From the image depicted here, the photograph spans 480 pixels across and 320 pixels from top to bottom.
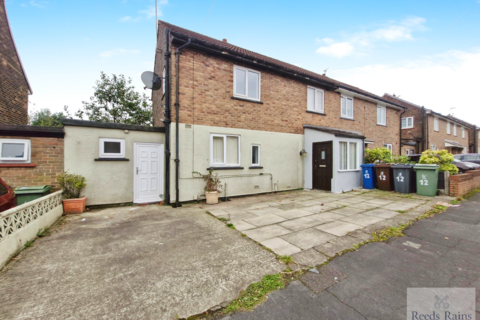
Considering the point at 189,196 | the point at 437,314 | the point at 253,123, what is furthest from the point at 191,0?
the point at 437,314

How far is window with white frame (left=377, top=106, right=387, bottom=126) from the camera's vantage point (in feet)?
45.5

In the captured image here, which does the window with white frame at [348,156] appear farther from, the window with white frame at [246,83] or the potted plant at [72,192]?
the potted plant at [72,192]

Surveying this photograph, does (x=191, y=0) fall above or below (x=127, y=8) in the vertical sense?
above

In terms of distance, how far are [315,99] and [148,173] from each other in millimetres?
8751

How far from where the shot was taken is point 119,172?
20.1 ft

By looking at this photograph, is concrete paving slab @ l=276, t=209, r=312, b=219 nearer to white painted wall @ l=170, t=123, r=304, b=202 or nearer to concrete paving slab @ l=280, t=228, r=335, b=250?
concrete paving slab @ l=280, t=228, r=335, b=250

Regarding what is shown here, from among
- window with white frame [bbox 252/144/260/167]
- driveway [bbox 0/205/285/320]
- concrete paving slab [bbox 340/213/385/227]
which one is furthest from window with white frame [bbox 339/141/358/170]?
driveway [bbox 0/205/285/320]

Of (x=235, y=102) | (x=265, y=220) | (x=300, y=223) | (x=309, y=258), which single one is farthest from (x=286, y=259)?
(x=235, y=102)

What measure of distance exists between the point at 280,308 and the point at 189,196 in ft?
17.2

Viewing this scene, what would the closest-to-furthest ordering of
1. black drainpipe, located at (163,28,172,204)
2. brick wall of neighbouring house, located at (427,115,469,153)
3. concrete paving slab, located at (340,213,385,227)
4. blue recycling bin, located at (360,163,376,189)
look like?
concrete paving slab, located at (340,213,385,227), black drainpipe, located at (163,28,172,204), blue recycling bin, located at (360,163,376,189), brick wall of neighbouring house, located at (427,115,469,153)

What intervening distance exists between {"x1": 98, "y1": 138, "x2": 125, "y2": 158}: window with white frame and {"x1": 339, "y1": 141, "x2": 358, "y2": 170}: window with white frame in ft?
28.0

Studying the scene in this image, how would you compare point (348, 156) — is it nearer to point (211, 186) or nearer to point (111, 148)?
point (211, 186)

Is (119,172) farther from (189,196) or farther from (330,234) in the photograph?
(330,234)

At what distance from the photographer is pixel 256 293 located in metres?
2.09
